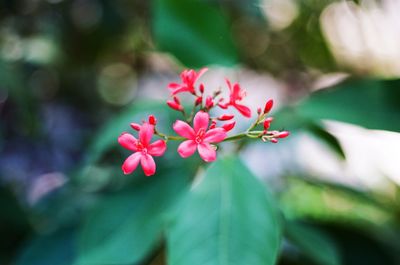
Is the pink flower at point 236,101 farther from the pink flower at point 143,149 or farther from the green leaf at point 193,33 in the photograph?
the green leaf at point 193,33

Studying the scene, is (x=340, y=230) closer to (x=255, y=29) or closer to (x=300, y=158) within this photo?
(x=255, y=29)

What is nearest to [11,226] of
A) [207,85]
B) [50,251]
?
[50,251]

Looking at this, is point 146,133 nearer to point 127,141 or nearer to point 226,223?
point 127,141

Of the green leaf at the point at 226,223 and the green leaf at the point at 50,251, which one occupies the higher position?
the green leaf at the point at 226,223

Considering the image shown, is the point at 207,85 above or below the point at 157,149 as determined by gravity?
below

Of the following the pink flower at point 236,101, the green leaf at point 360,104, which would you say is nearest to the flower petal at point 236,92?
the pink flower at point 236,101

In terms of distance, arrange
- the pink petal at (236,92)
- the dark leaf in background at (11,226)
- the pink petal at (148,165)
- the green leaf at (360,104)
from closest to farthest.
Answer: the pink petal at (148,165) < the pink petal at (236,92) < the green leaf at (360,104) < the dark leaf in background at (11,226)
